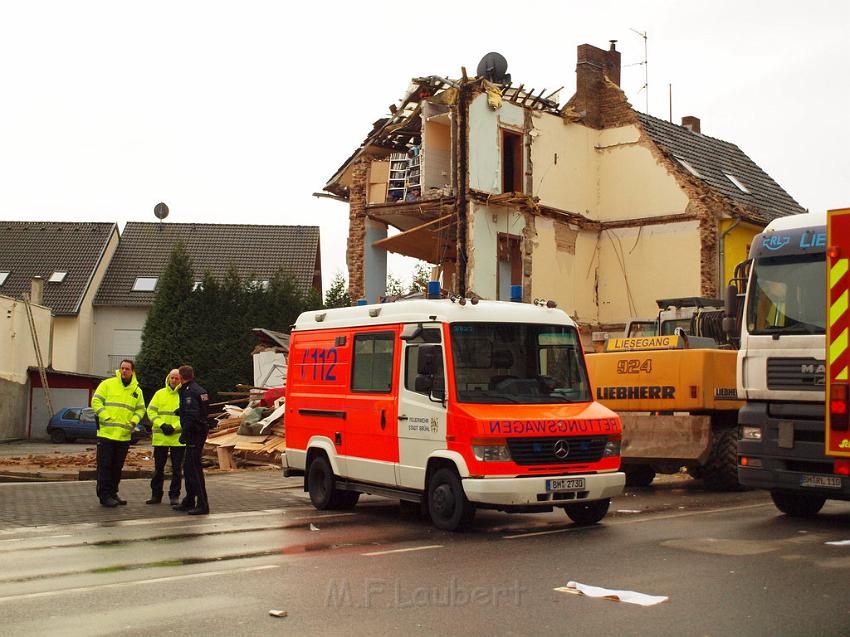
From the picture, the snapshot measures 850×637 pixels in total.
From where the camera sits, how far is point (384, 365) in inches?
489

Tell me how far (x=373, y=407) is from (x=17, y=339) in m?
35.6

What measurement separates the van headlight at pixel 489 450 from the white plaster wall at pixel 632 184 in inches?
887

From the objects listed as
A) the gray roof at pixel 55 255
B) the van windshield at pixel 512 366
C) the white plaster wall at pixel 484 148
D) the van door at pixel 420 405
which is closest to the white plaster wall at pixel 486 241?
the white plaster wall at pixel 484 148

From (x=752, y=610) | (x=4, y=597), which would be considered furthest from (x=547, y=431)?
(x=4, y=597)

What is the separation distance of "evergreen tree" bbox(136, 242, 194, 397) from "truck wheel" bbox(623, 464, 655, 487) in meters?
28.6

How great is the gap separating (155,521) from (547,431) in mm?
4930

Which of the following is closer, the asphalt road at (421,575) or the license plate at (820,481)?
the asphalt road at (421,575)

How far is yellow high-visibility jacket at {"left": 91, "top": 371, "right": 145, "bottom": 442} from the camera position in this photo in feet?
45.6

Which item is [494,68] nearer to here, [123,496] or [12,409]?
[123,496]

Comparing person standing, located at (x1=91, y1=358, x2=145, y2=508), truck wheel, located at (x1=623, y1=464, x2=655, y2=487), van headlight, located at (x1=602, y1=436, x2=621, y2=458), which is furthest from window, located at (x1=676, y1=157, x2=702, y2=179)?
person standing, located at (x1=91, y1=358, x2=145, y2=508)

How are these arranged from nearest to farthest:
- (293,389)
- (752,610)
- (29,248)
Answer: (752,610), (293,389), (29,248)

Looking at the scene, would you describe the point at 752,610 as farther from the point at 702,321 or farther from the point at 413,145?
the point at 413,145

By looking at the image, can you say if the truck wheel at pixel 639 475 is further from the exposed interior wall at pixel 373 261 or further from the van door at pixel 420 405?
the exposed interior wall at pixel 373 261

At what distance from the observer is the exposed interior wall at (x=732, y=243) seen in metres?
31.3
